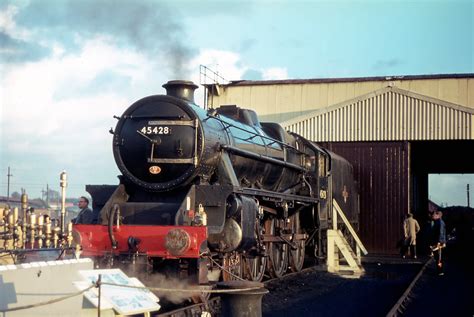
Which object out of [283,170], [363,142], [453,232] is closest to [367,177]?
[363,142]

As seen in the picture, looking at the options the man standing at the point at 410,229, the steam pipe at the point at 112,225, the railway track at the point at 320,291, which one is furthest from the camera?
the man standing at the point at 410,229

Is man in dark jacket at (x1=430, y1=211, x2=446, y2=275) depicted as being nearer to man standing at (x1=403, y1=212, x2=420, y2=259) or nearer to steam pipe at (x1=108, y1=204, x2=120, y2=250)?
man standing at (x1=403, y1=212, x2=420, y2=259)

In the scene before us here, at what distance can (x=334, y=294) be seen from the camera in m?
12.9

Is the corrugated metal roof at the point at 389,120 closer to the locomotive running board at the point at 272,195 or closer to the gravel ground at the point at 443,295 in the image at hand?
the gravel ground at the point at 443,295

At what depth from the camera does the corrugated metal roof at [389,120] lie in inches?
890

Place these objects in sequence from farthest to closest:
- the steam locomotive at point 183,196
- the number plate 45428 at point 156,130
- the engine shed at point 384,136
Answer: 1. the engine shed at point 384,136
2. the number plate 45428 at point 156,130
3. the steam locomotive at point 183,196

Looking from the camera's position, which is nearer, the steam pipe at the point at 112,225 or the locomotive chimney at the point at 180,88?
the steam pipe at the point at 112,225

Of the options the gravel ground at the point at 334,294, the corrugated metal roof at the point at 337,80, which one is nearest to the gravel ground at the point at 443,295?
the gravel ground at the point at 334,294

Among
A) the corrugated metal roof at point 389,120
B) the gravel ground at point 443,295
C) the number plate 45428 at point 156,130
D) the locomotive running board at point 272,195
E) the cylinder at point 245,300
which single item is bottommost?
the gravel ground at point 443,295

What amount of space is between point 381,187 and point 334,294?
A: 11523mm

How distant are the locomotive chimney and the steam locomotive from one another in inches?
0.7

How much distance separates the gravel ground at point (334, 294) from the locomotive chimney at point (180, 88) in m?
3.78

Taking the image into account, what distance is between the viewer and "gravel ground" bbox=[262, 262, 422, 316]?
10781 millimetres

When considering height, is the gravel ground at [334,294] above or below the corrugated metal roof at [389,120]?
below
